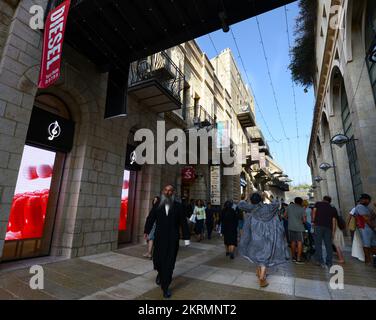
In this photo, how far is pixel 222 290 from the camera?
3855 millimetres

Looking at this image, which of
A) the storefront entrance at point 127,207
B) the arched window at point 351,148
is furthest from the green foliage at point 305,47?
the storefront entrance at point 127,207

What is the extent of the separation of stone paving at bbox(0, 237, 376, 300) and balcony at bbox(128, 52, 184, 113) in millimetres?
5691

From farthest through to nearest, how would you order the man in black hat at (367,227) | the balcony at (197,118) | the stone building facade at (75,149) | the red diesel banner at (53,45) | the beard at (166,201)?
the balcony at (197,118), the man in black hat at (367,227), the stone building facade at (75,149), the red diesel banner at (53,45), the beard at (166,201)

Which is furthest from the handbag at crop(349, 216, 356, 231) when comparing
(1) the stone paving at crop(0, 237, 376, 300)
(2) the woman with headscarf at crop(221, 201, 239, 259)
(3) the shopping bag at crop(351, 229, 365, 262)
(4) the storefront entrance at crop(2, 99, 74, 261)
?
(4) the storefront entrance at crop(2, 99, 74, 261)

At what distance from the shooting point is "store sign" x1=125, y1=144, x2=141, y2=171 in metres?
8.42

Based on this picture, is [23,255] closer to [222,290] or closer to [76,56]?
[222,290]

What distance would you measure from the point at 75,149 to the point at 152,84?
3.37 metres

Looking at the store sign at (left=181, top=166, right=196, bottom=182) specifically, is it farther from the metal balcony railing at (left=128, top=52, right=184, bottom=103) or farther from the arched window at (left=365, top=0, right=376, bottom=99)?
the arched window at (left=365, top=0, right=376, bottom=99)

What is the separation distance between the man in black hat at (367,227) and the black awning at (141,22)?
572cm

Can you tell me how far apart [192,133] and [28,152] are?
8.31 metres

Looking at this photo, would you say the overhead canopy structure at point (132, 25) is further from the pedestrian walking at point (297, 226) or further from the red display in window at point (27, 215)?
the pedestrian walking at point (297, 226)

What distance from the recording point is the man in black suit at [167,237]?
3533mm

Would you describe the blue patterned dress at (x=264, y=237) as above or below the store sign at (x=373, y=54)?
below

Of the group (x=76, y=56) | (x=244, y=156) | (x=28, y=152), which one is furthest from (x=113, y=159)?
(x=244, y=156)
